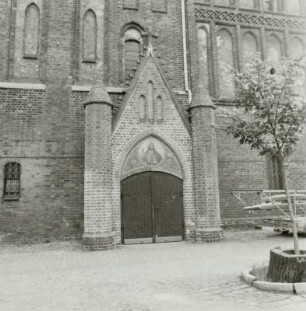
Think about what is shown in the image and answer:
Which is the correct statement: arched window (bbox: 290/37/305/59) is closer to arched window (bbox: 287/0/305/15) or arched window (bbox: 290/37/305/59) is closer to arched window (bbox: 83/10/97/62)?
arched window (bbox: 287/0/305/15)

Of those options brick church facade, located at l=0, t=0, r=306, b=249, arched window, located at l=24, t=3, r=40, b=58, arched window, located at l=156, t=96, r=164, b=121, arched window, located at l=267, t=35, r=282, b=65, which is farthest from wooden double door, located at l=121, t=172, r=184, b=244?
arched window, located at l=267, t=35, r=282, b=65

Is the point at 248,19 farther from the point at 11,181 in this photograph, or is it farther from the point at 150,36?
the point at 11,181

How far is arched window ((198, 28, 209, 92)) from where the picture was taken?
51.6 feet

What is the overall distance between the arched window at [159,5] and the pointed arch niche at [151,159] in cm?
614

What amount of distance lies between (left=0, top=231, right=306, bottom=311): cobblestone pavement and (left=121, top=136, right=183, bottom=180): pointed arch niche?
110 inches

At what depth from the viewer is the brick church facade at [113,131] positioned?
12.5 meters

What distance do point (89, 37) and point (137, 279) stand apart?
35.3ft

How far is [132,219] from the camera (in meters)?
12.5

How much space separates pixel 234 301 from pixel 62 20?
12.7m

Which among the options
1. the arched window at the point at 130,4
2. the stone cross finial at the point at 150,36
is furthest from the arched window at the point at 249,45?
the arched window at the point at 130,4

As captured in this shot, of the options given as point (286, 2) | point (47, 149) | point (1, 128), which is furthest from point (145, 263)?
point (286, 2)

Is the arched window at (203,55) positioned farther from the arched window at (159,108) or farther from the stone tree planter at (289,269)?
the stone tree planter at (289,269)

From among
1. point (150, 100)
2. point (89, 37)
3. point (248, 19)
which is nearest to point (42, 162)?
point (150, 100)

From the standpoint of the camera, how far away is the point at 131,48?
15.2 m
